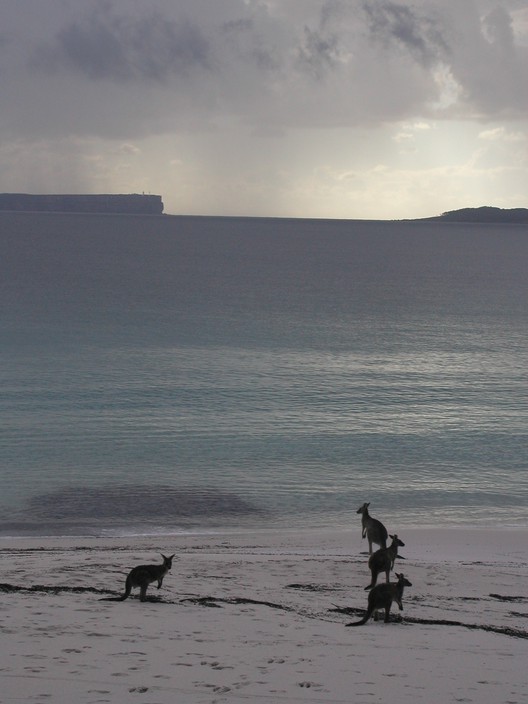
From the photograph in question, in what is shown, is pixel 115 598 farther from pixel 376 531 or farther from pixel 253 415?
pixel 253 415

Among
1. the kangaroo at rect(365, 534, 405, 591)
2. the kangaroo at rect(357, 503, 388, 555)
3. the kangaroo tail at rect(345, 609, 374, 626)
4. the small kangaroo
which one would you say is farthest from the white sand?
the kangaroo at rect(357, 503, 388, 555)

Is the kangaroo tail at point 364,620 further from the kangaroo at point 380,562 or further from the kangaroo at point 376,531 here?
the kangaroo at point 376,531

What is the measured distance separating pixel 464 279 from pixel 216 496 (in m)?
102

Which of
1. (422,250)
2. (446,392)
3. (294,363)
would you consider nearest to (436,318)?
(294,363)

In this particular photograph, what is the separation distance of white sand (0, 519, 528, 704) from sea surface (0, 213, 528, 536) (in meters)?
7.93

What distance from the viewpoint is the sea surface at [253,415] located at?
2495 cm

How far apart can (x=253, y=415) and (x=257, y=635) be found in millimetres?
25228

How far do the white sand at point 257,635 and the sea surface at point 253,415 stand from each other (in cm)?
793

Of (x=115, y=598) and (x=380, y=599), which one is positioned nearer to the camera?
(x=380, y=599)

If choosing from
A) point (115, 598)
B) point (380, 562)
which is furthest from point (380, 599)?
point (115, 598)

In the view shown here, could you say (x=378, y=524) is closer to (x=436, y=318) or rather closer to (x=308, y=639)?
(x=308, y=639)

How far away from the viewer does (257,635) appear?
1060 centimetres

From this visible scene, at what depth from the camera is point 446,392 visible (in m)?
41.2

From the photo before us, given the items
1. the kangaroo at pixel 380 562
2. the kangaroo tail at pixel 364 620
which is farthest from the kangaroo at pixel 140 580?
the kangaroo at pixel 380 562
